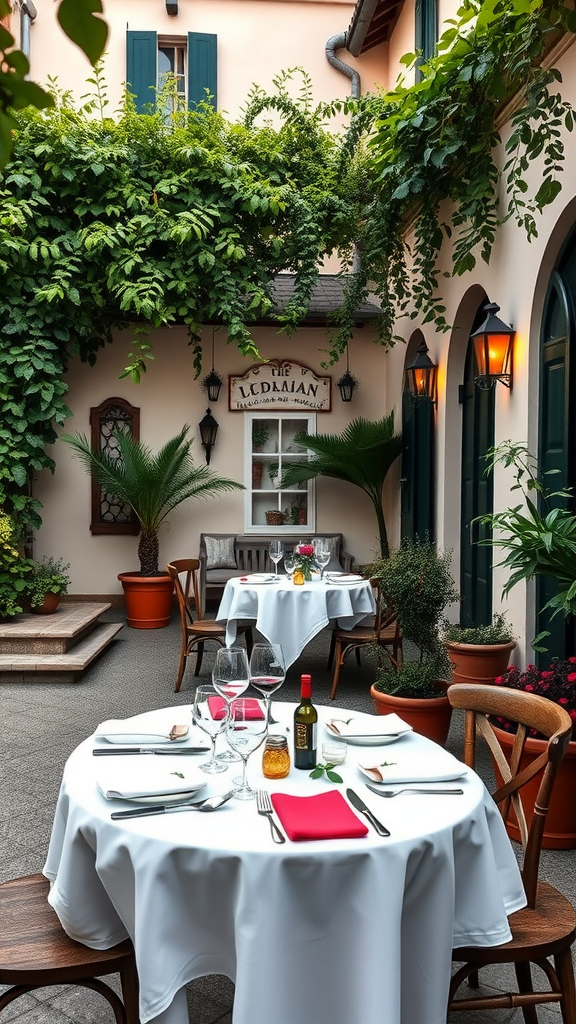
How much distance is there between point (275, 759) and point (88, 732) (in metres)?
3.32

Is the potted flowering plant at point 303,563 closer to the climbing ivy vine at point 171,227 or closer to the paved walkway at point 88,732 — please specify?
the paved walkway at point 88,732

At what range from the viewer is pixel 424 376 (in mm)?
7062

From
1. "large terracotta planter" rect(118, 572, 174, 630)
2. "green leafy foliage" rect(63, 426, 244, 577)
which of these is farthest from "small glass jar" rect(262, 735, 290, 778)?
"green leafy foliage" rect(63, 426, 244, 577)

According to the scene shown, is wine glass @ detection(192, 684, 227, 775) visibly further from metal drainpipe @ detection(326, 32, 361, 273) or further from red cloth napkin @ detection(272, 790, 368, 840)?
metal drainpipe @ detection(326, 32, 361, 273)

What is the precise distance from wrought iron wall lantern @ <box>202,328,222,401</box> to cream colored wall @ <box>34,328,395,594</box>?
12 centimetres

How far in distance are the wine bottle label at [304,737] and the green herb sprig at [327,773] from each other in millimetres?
60

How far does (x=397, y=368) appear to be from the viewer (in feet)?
30.2

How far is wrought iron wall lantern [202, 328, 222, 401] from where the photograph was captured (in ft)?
31.0

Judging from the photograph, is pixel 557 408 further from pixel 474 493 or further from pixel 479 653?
pixel 474 493

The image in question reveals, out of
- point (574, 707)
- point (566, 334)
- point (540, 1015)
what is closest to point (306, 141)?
point (566, 334)

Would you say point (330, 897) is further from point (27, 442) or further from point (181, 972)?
point (27, 442)

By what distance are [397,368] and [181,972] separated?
810 centimetres

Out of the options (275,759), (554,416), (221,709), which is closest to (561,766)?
(275,759)

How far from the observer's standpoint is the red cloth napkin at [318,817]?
1.66 meters
